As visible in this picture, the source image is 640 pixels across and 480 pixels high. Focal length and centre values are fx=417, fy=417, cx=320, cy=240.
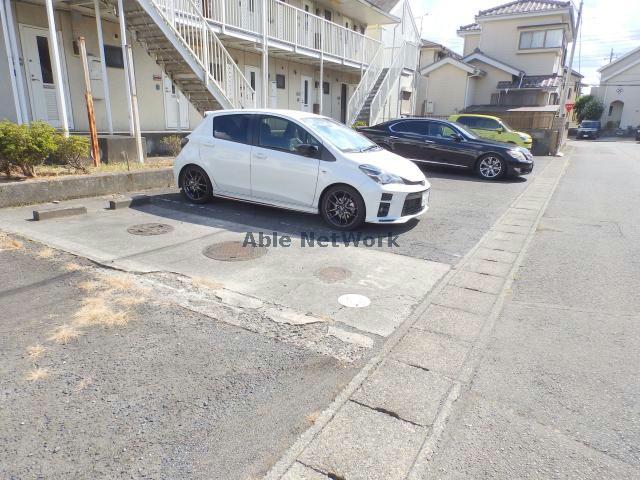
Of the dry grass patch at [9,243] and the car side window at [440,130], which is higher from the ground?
the car side window at [440,130]

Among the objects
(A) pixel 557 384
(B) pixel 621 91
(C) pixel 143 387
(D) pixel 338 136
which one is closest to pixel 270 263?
(C) pixel 143 387

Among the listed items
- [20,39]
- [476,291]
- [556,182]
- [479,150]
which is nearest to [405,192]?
[476,291]

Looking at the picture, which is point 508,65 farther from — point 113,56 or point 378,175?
point 378,175

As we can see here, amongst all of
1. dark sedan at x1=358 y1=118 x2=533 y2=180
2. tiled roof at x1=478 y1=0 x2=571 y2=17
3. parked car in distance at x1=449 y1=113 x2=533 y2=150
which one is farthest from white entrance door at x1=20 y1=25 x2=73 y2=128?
tiled roof at x1=478 y1=0 x2=571 y2=17

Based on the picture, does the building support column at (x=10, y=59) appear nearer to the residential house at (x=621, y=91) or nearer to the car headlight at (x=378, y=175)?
the car headlight at (x=378, y=175)

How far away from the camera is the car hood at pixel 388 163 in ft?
19.1

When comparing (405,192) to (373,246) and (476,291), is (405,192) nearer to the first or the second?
(373,246)

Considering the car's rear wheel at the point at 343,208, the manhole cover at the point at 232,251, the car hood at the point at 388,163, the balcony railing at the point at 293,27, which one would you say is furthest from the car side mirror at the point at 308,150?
the balcony railing at the point at 293,27

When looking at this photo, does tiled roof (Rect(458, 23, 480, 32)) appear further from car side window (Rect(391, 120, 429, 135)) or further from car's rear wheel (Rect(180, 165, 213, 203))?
car's rear wheel (Rect(180, 165, 213, 203))

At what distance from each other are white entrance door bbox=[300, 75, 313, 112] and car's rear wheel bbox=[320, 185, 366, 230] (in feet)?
45.8

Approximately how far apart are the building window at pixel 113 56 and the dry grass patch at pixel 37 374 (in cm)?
1087

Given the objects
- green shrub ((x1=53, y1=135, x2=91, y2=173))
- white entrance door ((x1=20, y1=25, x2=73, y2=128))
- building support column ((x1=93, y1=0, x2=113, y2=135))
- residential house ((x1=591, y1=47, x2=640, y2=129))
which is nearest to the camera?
green shrub ((x1=53, y1=135, x2=91, y2=173))

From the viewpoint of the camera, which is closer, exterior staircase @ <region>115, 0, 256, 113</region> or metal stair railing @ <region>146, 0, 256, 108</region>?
exterior staircase @ <region>115, 0, 256, 113</region>

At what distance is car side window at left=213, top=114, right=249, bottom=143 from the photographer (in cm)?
649
